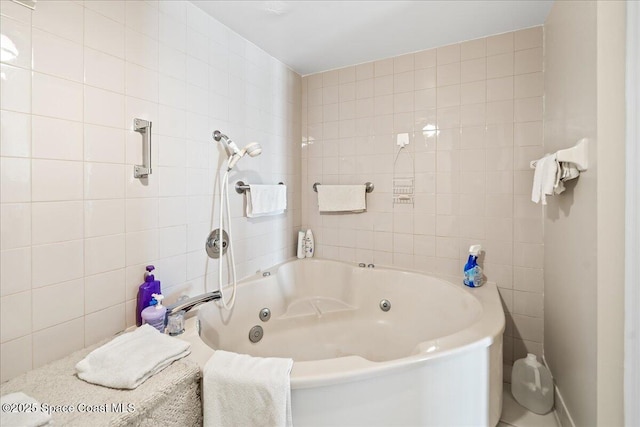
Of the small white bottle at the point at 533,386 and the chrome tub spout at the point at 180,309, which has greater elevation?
the chrome tub spout at the point at 180,309

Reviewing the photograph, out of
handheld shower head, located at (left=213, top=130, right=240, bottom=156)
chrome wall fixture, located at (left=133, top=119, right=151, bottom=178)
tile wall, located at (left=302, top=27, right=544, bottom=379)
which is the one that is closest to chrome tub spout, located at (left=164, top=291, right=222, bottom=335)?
chrome wall fixture, located at (left=133, top=119, right=151, bottom=178)

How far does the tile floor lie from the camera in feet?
4.71

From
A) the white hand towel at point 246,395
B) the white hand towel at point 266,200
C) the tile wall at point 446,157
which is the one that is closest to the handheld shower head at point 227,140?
the white hand towel at point 266,200

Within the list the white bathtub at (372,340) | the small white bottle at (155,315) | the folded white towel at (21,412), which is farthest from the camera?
the small white bottle at (155,315)

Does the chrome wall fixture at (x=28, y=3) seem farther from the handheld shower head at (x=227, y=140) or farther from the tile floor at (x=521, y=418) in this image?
the tile floor at (x=521, y=418)

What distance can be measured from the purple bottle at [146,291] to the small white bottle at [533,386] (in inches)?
76.9

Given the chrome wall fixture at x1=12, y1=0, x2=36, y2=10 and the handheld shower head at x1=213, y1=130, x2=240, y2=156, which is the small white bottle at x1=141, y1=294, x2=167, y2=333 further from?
the chrome wall fixture at x1=12, y1=0, x2=36, y2=10

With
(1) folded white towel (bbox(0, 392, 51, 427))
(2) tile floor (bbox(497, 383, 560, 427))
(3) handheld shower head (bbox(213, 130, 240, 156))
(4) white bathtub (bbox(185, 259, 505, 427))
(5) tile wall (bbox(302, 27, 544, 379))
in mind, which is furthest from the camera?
(5) tile wall (bbox(302, 27, 544, 379))

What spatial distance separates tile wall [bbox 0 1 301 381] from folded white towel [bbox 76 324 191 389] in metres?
0.21

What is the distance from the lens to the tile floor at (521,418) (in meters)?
1.44

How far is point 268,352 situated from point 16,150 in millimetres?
1525

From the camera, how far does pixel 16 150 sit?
92 cm

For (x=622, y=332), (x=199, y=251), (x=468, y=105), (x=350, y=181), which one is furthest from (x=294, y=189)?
(x=622, y=332)

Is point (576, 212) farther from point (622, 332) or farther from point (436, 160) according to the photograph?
point (436, 160)
